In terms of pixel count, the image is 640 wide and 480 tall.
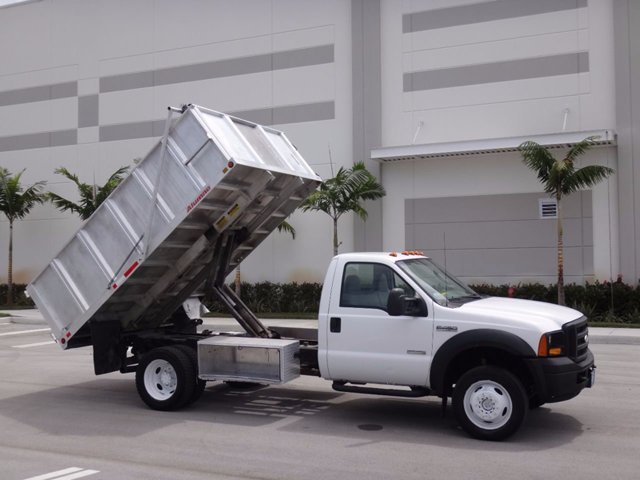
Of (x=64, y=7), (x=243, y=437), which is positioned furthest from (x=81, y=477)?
(x=64, y=7)

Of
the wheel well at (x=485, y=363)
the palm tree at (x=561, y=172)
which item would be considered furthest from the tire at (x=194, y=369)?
the palm tree at (x=561, y=172)

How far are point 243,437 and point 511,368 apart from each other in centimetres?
302

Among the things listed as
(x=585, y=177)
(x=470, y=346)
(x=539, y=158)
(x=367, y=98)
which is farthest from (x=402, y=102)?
(x=470, y=346)

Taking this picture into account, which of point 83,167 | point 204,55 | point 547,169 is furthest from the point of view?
point 83,167

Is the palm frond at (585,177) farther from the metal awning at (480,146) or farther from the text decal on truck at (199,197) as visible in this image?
the text decal on truck at (199,197)

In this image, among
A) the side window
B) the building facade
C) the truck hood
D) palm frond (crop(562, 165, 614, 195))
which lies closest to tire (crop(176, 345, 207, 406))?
the side window

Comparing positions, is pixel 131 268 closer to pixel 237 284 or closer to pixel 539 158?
pixel 539 158

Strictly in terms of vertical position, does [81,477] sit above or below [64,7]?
below

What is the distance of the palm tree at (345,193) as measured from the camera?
22922 millimetres

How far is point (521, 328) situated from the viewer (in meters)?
7.53

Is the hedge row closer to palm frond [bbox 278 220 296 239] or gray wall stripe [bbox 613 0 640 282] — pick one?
gray wall stripe [bbox 613 0 640 282]

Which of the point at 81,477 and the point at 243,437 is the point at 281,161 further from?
the point at 81,477

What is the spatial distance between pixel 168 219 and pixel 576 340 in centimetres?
492

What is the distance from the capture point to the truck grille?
7637 millimetres
